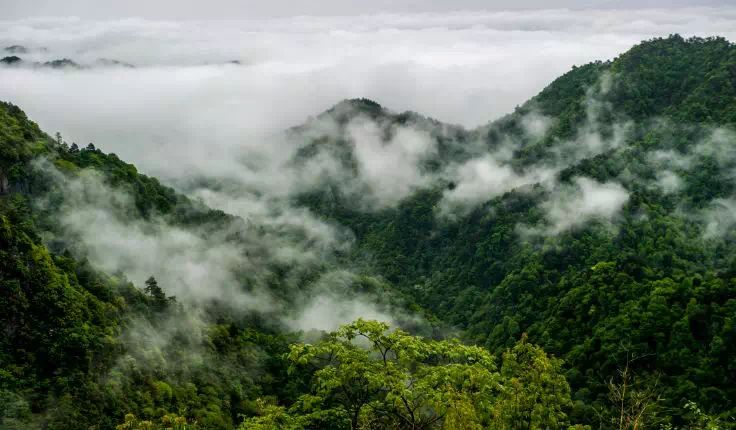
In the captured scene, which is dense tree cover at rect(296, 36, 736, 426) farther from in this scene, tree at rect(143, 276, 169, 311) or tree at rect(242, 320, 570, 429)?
tree at rect(143, 276, 169, 311)

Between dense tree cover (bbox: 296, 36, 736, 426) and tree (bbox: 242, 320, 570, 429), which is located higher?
tree (bbox: 242, 320, 570, 429)

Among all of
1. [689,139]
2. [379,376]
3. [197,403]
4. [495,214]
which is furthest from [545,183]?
[379,376]

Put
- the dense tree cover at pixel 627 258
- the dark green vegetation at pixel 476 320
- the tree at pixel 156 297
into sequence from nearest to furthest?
the dark green vegetation at pixel 476 320 < the dense tree cover at pixel 627 258 < the tree at pixel 156 297

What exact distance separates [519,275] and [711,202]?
4745 cm

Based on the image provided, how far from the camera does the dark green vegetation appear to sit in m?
18.3

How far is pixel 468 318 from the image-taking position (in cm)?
13750

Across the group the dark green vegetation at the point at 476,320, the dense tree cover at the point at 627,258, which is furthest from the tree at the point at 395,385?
the dense tree cover at the point at 627,258

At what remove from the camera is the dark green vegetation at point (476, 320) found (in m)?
18.3

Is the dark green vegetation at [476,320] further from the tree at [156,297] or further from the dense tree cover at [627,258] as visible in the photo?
the dense tree cover at [627,258]

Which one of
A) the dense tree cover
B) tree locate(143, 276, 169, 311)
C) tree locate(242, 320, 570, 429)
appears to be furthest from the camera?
tree locate(143, 276, 169, 311)

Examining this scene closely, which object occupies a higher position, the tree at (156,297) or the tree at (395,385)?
the tree at (395,385)

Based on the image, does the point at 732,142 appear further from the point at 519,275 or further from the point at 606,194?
the point at 519,275

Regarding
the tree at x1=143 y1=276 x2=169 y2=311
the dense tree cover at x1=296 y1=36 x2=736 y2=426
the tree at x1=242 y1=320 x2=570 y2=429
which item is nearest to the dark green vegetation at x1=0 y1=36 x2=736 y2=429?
the tree at x1=242 y1=320 x2=570 y2=429

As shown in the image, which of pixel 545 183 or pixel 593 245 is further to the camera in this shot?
pixel 545 183
